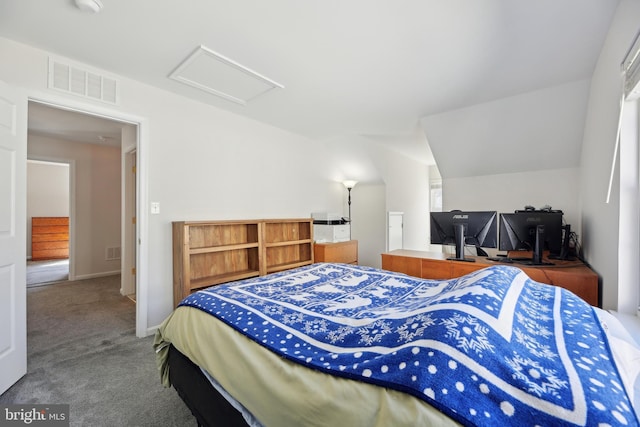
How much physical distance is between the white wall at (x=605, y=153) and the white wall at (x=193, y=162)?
317 cm

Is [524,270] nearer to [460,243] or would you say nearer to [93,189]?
[460,243]

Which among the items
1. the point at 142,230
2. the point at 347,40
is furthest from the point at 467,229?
the point at 142,230

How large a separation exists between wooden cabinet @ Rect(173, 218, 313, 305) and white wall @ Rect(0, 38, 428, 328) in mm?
152

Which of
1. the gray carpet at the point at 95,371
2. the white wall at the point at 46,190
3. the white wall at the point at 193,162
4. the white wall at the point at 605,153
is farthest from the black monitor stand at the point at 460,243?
the white wall at the point at 46,190

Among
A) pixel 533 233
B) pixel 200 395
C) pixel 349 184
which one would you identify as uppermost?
pixel 349 184

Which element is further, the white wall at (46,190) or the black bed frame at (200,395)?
the white wall at (46,190)

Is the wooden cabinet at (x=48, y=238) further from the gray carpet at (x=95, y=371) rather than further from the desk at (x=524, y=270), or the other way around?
the desk at (x=524, y=270)

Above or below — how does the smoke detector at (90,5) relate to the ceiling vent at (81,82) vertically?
above

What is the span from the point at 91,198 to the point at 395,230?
5.61 meters

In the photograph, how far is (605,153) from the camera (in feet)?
6.25

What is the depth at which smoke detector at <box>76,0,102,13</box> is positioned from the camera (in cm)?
157

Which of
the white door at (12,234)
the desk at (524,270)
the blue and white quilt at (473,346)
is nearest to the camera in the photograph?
the blue and white quilt at (473,346)

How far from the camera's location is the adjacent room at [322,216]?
0.75 meters

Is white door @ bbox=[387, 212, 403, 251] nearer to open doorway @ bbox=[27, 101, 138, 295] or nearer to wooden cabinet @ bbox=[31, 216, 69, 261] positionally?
open doorway @ bbox=[27, 101, 138, 295]
